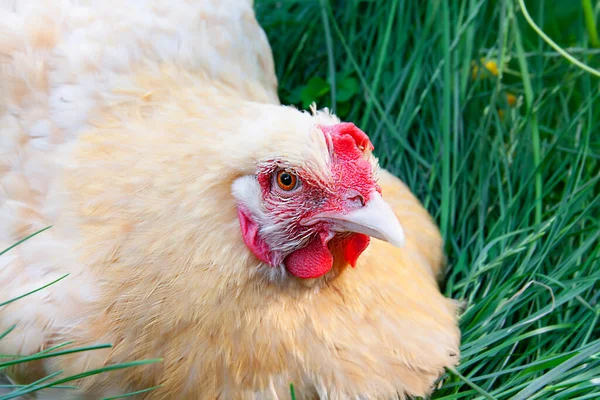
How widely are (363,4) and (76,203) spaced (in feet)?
6.17

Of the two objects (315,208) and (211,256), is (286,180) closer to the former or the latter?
(315,208)

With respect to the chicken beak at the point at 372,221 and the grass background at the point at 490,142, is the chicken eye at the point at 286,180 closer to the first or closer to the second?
the chicken beak at the point at 372,221

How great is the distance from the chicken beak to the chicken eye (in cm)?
9

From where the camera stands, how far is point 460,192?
2.61 m

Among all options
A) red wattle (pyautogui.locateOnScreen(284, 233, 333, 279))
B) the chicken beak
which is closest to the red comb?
the chicken beak

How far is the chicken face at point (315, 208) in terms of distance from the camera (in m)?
1.55

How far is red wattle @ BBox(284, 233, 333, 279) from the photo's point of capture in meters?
1.62

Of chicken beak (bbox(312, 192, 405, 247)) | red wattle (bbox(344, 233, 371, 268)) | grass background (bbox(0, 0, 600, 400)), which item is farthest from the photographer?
grass background (bbox(0, 0, 600, 400))

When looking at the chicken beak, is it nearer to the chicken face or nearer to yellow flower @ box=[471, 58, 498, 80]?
the chicken face

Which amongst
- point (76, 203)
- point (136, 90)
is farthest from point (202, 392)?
point (136, 90)

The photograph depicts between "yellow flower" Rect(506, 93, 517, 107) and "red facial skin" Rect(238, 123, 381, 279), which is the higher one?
"red facial skin" Rect(238, 123, 381, 279)

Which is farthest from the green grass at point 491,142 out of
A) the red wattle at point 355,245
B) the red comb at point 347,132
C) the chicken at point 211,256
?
the red comb at point 347,132

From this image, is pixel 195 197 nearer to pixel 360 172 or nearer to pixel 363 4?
pixel 360 172

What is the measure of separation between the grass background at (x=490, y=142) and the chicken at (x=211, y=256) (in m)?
0.17
